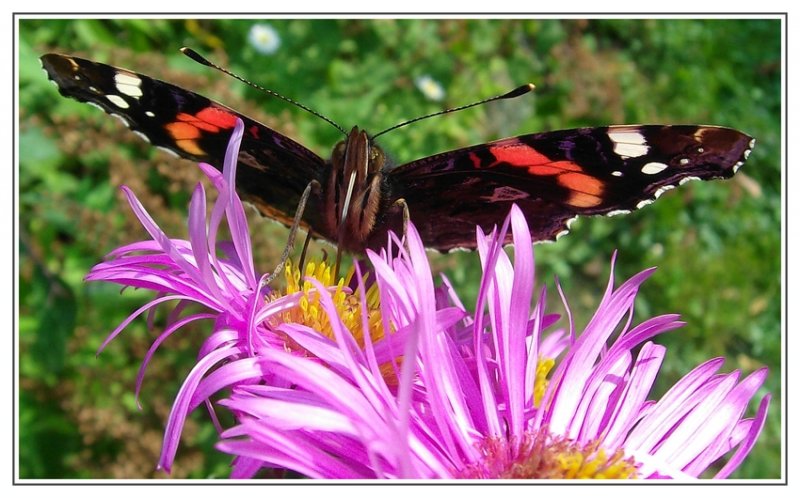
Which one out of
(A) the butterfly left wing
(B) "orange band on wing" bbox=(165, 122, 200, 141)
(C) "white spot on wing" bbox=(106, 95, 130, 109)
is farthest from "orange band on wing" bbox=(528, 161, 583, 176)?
(C) "white spot on wing" bbox=(106, 95, 130, 109)

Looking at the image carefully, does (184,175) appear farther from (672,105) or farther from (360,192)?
(672,105)

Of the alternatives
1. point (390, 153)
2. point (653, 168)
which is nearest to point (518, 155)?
point (653, 168)

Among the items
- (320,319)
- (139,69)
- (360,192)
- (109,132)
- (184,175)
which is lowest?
(320,319)

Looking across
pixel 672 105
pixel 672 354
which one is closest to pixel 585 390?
pixel 672 354

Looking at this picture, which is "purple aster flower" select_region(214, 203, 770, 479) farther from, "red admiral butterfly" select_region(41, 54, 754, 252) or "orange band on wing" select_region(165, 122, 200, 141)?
"orange band on wing" select_region(165, 122, 200, 141)

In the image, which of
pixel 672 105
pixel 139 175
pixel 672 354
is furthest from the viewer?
pixel 672 105

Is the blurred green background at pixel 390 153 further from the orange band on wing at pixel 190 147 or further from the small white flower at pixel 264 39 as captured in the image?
the orange band on wing at pixel 190 147

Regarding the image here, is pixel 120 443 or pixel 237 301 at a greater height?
pixel 237 301
